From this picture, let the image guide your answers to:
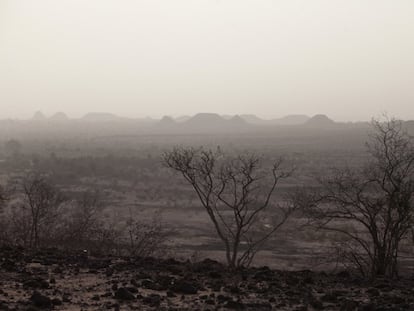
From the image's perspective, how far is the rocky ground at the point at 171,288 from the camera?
9031mm

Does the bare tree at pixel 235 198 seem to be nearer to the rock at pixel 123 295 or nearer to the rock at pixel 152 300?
the rock at pixel 152 300

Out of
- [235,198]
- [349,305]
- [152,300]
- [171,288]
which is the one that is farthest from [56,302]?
[235,198]

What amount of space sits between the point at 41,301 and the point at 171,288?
8.71 ft

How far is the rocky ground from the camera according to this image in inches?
356

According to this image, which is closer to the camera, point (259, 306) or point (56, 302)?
point (56, 302)

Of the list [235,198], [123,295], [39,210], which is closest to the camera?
[123,295]

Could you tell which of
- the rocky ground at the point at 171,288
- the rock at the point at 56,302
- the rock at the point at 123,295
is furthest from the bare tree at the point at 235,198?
the rock at the point at 56,302

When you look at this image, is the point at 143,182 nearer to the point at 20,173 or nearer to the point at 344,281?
the point at 20,173

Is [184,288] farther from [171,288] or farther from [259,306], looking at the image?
[259,306]

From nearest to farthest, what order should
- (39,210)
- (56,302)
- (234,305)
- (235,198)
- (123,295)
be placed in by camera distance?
(56,302)
(234,305)
(123,295)
(235,198)
(39,210)

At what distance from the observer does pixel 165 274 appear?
11.6 meters

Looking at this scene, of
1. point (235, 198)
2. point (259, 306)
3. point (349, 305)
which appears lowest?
point (259, 306)

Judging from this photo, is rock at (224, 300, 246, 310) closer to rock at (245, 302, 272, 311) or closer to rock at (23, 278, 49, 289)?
rock at (245, 302, 272, 311)

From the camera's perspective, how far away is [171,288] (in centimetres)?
1005
